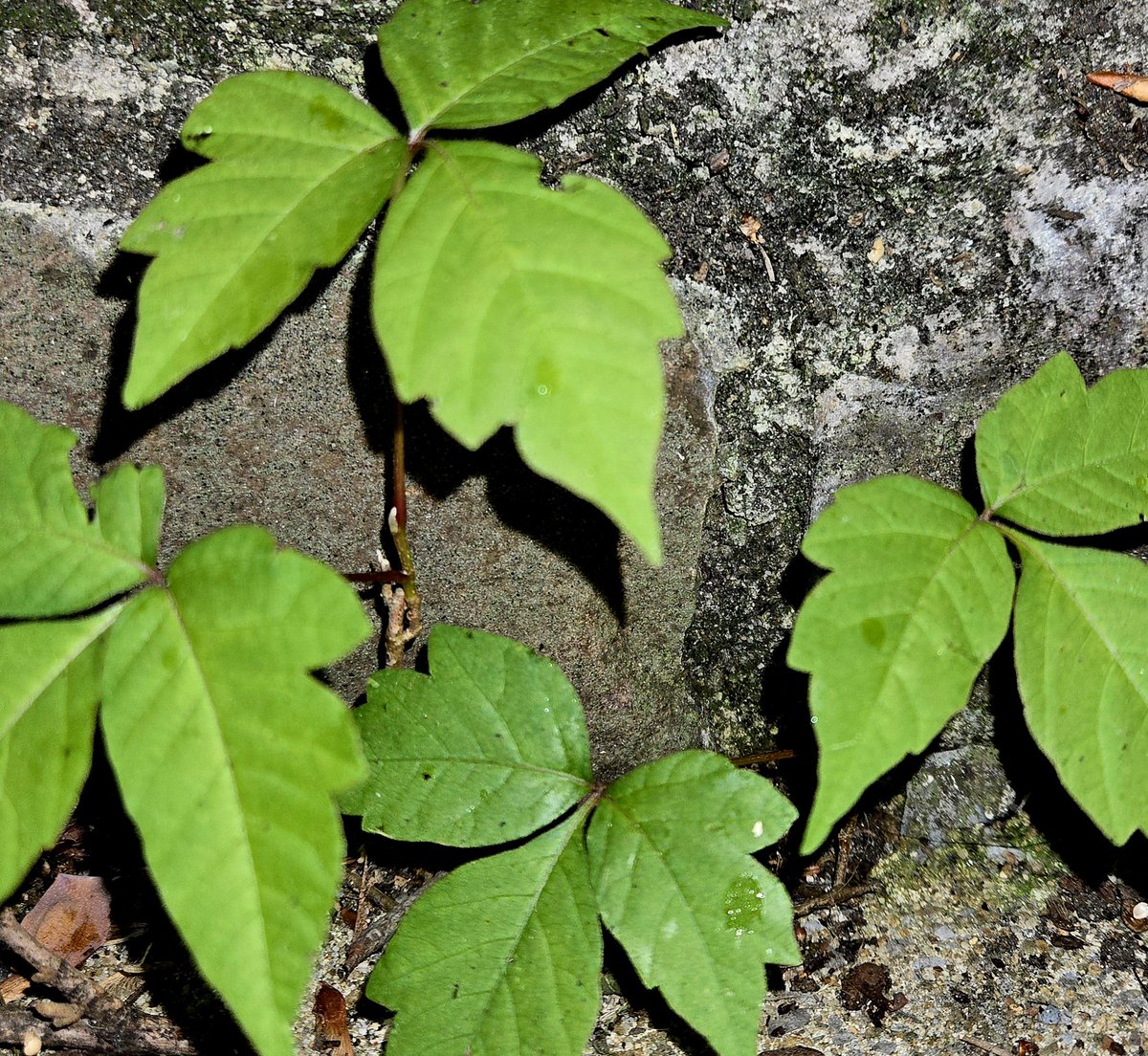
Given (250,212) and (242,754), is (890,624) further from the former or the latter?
(250,212)

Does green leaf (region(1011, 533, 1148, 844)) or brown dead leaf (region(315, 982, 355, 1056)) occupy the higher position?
green leaf (region(1011, 533, 1148, 844))

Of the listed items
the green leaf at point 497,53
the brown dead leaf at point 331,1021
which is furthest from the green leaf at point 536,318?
the brown dead leaf at point 331,1021

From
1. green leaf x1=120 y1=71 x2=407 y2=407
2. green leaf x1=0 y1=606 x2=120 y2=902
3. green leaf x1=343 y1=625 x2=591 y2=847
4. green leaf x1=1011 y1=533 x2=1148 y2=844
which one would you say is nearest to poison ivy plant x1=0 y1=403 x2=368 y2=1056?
green leaf x1=0 y1=606 x2=120 y2=902

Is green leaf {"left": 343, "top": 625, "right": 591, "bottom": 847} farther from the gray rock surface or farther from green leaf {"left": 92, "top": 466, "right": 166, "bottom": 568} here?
green leaf {"left": 92, "top": 466, "right": 166, "bottom": 568}

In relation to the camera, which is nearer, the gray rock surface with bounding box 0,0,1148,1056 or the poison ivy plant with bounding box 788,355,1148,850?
the poison ivy plant with bounding box 788,355,1148,850

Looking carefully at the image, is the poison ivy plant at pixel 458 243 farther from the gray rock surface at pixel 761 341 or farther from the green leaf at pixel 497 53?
the gray rock surface at pixel 761 341

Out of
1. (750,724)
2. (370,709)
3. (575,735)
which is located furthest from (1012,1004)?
(370,709)
